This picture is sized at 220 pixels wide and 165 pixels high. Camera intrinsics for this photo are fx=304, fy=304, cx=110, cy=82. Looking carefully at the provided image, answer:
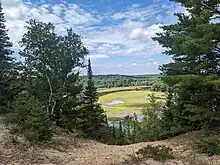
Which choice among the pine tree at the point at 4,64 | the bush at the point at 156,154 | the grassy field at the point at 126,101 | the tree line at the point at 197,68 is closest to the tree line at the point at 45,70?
the pine tree at the point at 4,64

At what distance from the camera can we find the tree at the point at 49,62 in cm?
2681

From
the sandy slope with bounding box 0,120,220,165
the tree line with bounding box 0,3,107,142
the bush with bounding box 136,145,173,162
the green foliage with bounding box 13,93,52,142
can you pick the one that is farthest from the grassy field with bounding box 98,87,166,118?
the bush with bounding box 136,145,173,162

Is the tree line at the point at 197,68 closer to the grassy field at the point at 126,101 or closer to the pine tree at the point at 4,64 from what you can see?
the pine tree at the point at 4,64

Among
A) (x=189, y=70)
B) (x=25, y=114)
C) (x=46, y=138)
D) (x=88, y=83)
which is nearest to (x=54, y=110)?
(x=88, y=83)

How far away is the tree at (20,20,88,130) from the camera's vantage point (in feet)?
88.0

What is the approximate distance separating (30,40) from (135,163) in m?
18.0

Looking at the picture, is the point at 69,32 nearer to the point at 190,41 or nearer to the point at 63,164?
the point at 190,41

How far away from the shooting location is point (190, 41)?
14.9 metres

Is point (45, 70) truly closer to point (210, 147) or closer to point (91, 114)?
point (91, 114)

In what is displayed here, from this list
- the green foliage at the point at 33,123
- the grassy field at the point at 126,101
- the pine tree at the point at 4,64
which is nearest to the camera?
the green foliage at the point at 33,123

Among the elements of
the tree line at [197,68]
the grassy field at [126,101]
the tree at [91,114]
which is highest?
the tree line at [197,68]

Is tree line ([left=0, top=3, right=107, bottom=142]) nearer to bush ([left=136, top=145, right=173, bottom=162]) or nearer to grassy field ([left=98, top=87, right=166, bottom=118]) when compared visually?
bush ([left=136, top=145, right=173, bottom=162])

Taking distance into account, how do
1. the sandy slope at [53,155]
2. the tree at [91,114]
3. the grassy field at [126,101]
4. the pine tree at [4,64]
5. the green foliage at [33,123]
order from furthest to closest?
the grassy field at [126,101], the tree at [91,114], the pine tree at [4,64], the green foliage at [33,123], the sandy slope at [53,155]

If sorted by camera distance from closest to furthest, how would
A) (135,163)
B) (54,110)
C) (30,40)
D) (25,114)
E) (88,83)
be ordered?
(135,163)
(25,114)
(30,40)
(54,110)
(88,83)
